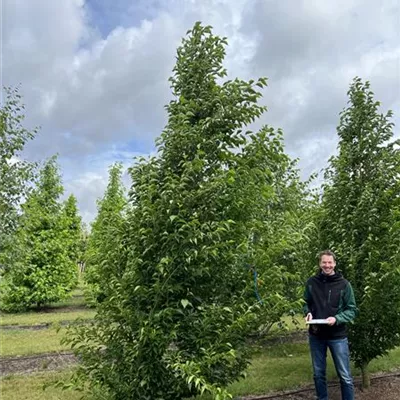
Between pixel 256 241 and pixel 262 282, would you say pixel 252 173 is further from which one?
pixel 262 282

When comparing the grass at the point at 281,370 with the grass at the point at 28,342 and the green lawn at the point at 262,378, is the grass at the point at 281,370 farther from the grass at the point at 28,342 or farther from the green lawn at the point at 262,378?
the grass at the point at 28,342

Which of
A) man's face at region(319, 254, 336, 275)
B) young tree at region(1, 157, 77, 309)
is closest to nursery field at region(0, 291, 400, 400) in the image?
man's face at region(319, 254, 336, 275)

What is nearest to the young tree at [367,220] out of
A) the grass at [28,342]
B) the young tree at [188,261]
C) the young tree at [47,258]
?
the young tree at [188,261]

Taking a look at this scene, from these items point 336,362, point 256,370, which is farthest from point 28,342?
point 336,362

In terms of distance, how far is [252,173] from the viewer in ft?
12.7

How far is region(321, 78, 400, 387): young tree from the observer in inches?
203

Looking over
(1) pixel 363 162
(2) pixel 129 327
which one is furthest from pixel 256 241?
(1) pixel 363 162

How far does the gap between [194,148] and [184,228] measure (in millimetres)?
897

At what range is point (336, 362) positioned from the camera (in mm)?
4676

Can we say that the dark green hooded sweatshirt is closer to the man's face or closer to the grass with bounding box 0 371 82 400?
the man's face

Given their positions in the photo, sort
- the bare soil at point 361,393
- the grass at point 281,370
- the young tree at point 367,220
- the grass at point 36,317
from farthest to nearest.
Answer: the grass at point 36,317
the grass at point 281,370
the bare soil at point 361,393
the young tree at point 367,220

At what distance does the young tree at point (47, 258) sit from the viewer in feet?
54.7

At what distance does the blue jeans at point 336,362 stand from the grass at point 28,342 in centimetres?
523

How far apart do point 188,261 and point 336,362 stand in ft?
8.03
